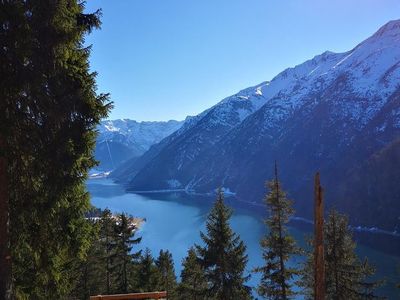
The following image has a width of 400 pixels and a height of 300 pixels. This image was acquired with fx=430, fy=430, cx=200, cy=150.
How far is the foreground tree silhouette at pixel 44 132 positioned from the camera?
33.6ft

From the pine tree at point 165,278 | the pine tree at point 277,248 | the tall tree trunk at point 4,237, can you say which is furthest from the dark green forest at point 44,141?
the pine tree at point 165,278

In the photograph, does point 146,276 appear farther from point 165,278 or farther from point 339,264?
point 339,264

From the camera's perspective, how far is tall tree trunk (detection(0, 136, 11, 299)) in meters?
10.4

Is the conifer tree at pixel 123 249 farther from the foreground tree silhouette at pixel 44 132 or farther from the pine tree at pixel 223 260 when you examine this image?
the foreground tree silhouette at pixel 44 132

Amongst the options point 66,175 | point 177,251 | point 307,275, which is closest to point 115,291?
point 307,275

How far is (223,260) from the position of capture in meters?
27.8

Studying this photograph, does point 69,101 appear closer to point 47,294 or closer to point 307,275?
point 47,294

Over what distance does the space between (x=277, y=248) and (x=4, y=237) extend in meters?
20.4

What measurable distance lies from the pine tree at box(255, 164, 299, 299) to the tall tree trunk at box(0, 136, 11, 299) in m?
19.5

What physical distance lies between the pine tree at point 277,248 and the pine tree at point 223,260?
135 centimetres


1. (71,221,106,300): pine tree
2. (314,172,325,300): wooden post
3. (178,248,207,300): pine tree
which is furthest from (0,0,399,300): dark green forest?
(71,221,106,300): pine tree

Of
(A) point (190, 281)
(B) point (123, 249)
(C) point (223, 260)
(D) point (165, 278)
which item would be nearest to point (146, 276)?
(D) point (165, 278)

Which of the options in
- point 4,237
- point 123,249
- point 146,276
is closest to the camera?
point 4,237

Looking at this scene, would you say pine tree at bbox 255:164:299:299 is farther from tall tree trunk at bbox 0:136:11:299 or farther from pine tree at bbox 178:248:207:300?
tall tree trunk at bbox 0:136:11:299
